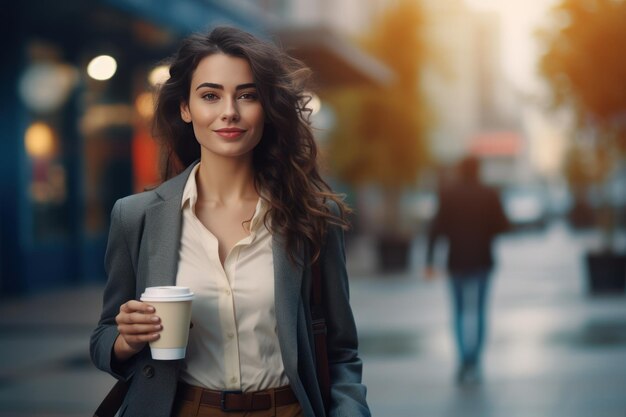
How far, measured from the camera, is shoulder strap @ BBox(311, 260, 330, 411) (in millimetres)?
2979

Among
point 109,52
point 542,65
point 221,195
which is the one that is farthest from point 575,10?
point 221,195

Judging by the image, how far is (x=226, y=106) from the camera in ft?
9.57

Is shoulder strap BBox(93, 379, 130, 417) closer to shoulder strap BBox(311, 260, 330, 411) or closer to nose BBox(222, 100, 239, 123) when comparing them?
shoulder strap BBox(311, 260, 330, 411)

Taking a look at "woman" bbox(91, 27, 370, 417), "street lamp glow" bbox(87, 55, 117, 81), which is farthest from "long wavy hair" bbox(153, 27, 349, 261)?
"street lamp glow" bbox(87, 55, 117, 81)

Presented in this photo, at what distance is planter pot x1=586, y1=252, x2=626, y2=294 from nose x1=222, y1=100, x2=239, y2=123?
15068 millimetres

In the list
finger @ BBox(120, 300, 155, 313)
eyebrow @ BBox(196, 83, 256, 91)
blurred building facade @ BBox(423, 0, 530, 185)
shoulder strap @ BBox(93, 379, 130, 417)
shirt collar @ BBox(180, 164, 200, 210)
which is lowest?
shoulder strap @ BBox(93, 379, 130, 417)

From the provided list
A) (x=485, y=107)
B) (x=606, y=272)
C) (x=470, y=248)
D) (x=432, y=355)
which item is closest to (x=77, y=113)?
(x=606, y=272)

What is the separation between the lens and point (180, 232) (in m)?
2.98

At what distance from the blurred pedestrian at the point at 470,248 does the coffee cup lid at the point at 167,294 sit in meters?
6.86

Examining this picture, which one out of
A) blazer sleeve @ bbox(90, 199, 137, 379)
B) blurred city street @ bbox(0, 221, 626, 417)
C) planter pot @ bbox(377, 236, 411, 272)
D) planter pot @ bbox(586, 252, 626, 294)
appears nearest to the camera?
blazer sleeve @ bbox(90, 199, 137, 379)

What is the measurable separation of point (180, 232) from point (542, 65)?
17.0m

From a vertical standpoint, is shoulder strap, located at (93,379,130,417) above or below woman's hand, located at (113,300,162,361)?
below

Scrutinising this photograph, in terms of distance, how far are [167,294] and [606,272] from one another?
15552 millimetres

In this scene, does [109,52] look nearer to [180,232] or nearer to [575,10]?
[575,10]
